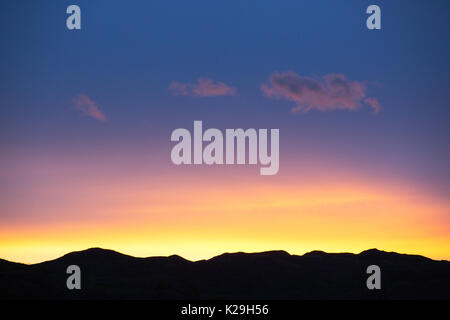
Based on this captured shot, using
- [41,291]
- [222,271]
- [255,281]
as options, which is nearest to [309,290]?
[255,281]

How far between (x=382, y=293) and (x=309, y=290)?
14.4 metres

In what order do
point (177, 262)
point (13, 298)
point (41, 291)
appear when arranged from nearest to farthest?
point (13, 298), point (41, 291), point (177, 262)

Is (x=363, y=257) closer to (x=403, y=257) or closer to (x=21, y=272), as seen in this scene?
(x=403, y=257)

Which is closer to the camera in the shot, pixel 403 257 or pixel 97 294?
pixel 97 294

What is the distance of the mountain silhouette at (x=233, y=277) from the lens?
340 feet

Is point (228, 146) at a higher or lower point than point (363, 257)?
higher

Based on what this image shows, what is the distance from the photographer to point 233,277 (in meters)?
126

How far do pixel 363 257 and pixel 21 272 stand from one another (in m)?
79.9

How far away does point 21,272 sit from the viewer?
366ft

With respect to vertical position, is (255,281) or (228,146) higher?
(228,146)

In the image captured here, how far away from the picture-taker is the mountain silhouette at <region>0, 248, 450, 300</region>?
340 feet
